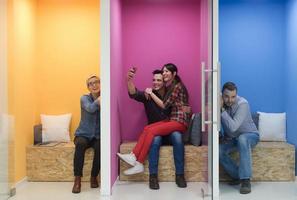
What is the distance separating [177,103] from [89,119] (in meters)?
1.07

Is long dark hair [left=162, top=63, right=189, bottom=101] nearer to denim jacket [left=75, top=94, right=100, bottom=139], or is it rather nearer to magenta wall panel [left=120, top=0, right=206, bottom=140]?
magenta wall panel [left=120, top=0, right=206, bottom=140]

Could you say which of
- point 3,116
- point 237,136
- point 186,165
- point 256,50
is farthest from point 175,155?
point 3,116

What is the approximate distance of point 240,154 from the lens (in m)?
4.43

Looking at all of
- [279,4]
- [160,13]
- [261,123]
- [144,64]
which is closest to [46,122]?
[144,64]

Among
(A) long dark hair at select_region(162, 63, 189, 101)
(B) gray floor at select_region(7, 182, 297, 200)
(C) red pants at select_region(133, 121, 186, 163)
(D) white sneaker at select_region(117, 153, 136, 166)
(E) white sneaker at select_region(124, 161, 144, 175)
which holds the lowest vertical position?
(B) gray floor at select_region(7, 182, 297, 200)

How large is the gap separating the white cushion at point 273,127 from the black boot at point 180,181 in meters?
1.23

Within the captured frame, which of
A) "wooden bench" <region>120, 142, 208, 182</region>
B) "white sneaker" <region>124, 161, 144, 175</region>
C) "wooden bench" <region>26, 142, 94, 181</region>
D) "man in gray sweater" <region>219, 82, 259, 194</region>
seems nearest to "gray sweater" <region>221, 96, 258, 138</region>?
"man in gray sweater" <region>219, 82, 259, 194</region>

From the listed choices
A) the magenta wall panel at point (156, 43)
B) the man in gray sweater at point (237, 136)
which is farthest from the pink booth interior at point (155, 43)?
the man in gray sweater at point (237, 136)

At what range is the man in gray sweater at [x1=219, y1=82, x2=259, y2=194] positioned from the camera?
438 cm

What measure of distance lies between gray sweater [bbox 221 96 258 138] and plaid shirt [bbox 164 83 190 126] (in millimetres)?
549

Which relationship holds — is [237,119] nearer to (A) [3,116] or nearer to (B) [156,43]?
(B) [156,43]

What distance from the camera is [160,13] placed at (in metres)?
5.46

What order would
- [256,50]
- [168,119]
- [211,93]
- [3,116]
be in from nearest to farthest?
[211,93] → [3,116] → [168,119] → [256,50]

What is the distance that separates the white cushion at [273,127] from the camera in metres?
5.13
